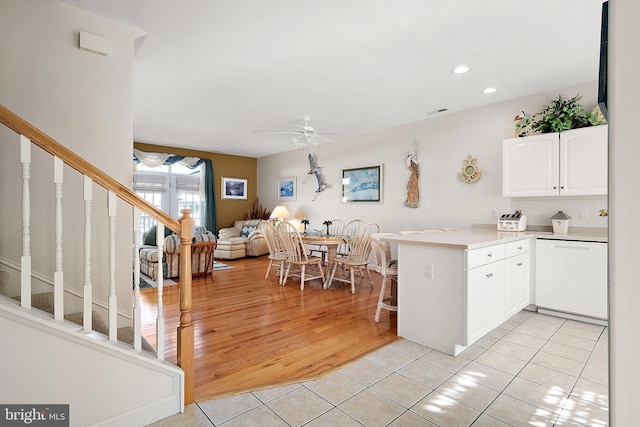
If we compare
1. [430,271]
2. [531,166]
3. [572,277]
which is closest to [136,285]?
[430,271]

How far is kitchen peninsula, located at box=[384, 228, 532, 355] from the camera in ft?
7.89

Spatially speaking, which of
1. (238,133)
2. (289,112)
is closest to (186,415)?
(289,112)

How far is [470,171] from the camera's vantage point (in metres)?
4.43

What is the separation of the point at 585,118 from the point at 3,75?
16.2ft

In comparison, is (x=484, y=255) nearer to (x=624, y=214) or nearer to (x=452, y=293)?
(x=452, y=293)

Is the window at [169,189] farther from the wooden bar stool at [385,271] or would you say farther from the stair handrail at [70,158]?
the stair handrail at [70,158]

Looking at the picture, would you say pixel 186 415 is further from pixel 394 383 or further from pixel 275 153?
pixel 275 153

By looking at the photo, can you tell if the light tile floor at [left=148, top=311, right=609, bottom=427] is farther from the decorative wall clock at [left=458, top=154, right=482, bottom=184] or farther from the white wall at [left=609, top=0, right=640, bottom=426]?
the decorative wall clock at [left=458, top=154, right=482, bottom=184]

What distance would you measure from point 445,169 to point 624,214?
4.60 metres

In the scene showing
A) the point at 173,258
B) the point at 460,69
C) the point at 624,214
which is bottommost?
the point at 173,258

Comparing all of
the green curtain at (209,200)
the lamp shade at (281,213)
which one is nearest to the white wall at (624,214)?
the lamp shade at (281,213)

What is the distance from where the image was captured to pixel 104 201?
91.9 inches

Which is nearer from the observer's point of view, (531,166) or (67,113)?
(67,113)

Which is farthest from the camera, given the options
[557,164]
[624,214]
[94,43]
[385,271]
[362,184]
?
[362,184]
